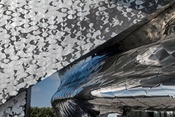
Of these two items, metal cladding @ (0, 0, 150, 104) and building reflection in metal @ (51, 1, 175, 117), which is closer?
building reflection in metal @ (51, 1, 175, 117)

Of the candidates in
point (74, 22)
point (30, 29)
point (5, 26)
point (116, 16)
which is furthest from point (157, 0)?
point (5, 26)

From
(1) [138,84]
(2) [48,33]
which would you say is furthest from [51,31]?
(1) [138,84]

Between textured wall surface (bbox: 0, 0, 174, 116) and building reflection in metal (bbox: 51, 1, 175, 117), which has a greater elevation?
textured wall surface (bbox: 0, 0, 174, 116)

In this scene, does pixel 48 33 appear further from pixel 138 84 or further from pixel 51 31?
pixel 138 84

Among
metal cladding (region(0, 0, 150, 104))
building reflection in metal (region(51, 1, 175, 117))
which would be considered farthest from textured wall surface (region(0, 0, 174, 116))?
building reflection in metal (region(51, 1, 175, 117))

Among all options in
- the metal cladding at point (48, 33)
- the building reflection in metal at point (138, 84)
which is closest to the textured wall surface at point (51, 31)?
the metal cladding at point (48, 33)

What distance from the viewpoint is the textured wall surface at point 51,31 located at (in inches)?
263

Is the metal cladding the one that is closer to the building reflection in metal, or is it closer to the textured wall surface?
the textured wall surface

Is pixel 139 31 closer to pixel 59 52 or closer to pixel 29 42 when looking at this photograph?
pixel 59 52

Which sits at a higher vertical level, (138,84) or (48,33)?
(48,33)

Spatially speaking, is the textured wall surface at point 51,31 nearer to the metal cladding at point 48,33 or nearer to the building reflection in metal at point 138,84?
the metal cladding at point 48,33

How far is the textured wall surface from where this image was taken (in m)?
6.69

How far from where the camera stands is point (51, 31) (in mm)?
7125

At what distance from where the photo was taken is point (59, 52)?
→ 22.4 ft
